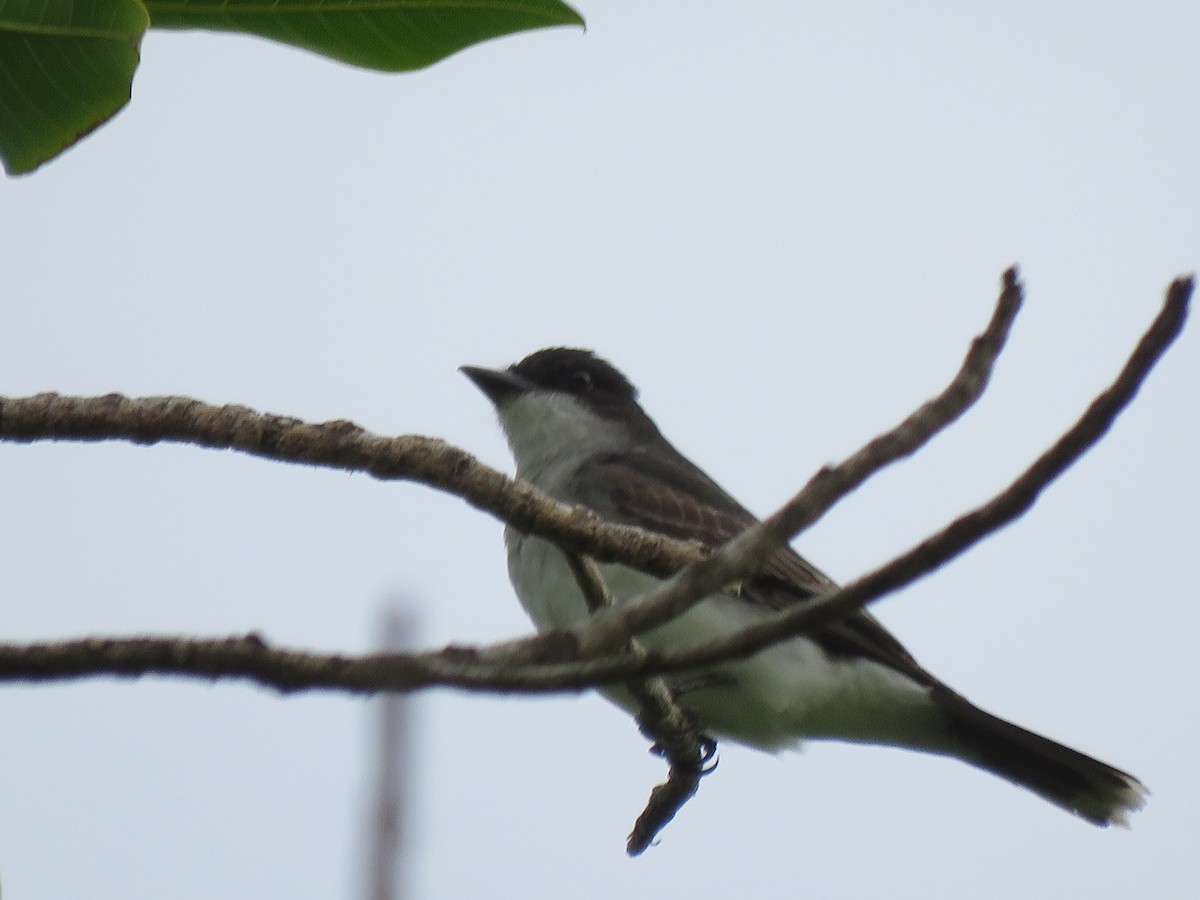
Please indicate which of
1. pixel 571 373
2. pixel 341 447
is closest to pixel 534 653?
pixel 341 447

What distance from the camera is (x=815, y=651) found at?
677cm

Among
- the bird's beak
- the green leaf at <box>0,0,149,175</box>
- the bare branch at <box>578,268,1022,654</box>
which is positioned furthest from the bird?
the bare branch at <box>578,268,1022,654</box>

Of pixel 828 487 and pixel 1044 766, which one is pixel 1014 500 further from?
pixel 1044 766

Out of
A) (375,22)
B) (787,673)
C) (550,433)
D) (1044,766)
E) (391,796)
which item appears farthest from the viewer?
(550,433)

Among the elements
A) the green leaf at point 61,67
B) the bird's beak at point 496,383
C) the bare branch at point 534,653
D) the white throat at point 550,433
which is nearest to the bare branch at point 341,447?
the green leaf at point 61,67

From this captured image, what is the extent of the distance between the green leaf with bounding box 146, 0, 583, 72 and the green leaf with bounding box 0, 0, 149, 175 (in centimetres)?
31

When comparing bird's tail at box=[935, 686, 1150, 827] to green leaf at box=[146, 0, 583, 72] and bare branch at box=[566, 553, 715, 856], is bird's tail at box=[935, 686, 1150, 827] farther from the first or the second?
green leaf at box=[146, 0, 583, 72]

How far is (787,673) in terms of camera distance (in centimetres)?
652

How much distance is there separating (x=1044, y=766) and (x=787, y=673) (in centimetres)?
133

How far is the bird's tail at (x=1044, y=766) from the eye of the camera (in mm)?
6812

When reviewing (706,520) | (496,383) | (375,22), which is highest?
(496,383)

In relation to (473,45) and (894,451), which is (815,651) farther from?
(894,451)

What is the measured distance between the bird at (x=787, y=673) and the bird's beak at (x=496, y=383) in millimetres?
607

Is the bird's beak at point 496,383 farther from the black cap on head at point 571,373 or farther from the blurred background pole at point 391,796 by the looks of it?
the blurred background pole at point 391,796
